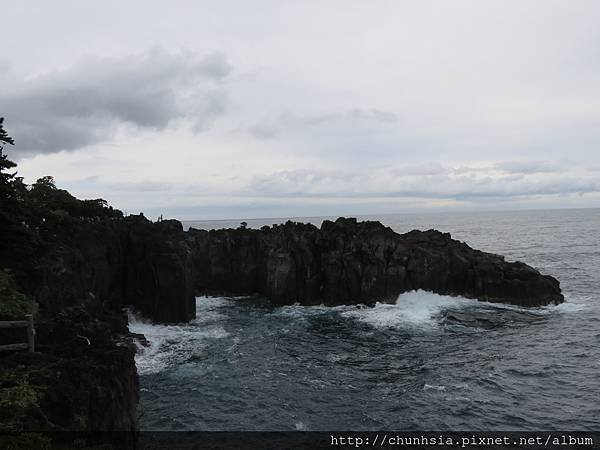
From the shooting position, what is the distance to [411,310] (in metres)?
53.2

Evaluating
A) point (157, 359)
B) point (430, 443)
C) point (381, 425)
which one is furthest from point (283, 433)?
point (157, 359)

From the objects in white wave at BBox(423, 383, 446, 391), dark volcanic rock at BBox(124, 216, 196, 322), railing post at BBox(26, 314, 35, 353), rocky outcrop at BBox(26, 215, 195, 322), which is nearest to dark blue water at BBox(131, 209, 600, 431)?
white wave at BBox(423, 383, 446, 391)

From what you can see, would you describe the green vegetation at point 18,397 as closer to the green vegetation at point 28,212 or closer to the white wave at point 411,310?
the green vegetation at point 28,212

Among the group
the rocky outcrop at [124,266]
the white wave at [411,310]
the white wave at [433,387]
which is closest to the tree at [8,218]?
the rocky outcrop at [124,266]

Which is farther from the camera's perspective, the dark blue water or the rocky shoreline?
the rocky shoreline

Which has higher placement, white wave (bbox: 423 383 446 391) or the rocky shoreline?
the rocky shoreline

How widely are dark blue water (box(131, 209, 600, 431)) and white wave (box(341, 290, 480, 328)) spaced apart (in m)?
0.21

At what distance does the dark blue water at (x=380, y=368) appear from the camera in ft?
87.7

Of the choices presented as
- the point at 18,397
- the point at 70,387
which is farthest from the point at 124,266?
the point at 18,397

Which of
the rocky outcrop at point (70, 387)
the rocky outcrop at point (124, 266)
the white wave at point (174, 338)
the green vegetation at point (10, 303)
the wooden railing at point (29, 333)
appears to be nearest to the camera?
the rocky outcrop at point (70, 387)

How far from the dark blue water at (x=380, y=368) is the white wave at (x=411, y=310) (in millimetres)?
213

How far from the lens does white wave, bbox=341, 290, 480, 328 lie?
49.0 meters

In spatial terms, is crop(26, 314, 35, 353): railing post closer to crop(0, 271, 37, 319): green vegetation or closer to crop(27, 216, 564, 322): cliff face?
crop(0, 271, 37, 319): green vegetation

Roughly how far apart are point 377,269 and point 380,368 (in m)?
23.7
